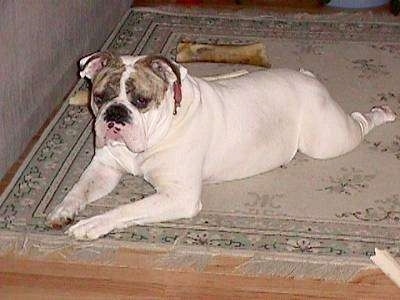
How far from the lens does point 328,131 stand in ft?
9.41

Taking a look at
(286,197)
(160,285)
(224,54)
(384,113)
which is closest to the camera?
(160,285)

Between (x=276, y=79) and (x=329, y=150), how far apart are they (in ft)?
0.88

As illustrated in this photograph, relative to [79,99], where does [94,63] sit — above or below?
above

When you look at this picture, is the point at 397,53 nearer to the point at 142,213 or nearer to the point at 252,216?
the point at 252,216

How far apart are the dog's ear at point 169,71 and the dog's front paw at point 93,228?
0.34 meters

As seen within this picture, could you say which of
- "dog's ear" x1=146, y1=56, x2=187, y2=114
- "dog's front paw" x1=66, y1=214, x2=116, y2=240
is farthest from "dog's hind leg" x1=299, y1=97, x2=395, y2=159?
"dog's front paw" x1=66, y1=214, x2=116, y2=240

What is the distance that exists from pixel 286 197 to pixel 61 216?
2.04ft

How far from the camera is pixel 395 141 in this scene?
3.07m

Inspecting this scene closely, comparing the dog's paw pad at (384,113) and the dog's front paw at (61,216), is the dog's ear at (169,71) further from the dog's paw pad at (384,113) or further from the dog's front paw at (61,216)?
the dog's paw pad at (384,113)

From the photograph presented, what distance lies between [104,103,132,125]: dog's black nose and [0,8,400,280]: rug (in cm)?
30

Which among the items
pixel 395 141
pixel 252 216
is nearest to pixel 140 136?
pixel 252 216

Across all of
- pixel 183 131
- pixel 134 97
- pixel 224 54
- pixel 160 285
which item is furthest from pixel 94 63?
pixel 224 54

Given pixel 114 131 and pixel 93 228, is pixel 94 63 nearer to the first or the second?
pixel 114 131

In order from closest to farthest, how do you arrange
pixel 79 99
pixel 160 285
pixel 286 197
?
pixel 160 285 < pixel 286 197 < pixel 79 99
